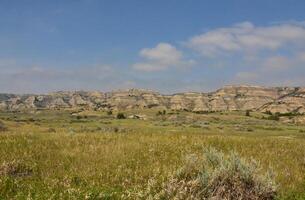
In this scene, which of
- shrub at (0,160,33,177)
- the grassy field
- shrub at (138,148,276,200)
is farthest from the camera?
shrub at (0,160,33,177)

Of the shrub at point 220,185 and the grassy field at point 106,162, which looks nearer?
the shrub at point 220,185

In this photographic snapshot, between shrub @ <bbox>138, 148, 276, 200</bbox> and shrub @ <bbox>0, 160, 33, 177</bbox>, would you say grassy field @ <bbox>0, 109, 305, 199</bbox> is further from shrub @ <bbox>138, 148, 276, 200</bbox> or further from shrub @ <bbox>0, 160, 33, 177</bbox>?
shrub @ <bbox>138, 148, 276, 200</bbox>

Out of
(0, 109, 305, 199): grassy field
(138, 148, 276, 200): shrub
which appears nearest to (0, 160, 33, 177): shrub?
(0, 109, 305, 199): grassy field

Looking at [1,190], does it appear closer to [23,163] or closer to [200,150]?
[23,163]

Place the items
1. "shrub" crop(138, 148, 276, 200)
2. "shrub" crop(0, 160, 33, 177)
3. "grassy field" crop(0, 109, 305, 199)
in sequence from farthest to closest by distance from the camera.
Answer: "shrub" crop(0, 160, 33, 177), "grassy field" crop(0, 109, 305, 199), "shrub" crop(138, 148, 276, 200)

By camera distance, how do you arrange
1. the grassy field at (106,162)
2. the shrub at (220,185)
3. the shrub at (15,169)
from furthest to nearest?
the shrub at (15,169), the grassy field at (106,162), the shrub at (220,185)

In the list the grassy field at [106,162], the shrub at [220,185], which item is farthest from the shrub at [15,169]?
the shrub at [220,185]

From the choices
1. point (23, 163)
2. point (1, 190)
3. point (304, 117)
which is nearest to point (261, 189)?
point (1, 190)

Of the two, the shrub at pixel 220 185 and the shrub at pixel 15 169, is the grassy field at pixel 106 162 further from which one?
the shrub at pixel 220 185

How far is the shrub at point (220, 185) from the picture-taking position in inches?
404

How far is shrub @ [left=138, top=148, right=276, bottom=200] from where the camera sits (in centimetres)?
1027

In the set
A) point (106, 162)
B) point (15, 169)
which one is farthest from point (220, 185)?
point (15, 169)

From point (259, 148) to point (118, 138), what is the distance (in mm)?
5721

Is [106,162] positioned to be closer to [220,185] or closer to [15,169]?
[15,169]
